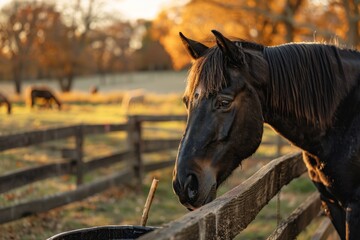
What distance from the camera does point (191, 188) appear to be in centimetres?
241

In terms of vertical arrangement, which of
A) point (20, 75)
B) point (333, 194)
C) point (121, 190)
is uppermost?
point (333, 194)

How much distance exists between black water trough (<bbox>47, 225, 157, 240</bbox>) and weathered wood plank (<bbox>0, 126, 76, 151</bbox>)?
334 centimetres

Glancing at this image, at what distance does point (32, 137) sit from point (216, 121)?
165 inches

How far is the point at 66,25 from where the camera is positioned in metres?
44.4

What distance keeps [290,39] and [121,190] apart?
17.4 meters

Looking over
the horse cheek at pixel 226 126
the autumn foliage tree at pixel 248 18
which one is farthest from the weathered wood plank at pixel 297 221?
the autumn foliage tree at pixel 248 18

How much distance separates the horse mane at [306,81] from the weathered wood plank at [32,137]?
143 inches

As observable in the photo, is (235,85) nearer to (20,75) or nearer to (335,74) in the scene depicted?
(335,74)

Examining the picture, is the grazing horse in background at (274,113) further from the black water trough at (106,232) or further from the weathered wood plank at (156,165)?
the weathered wood plank at (156,165)

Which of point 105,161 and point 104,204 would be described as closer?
point 104,204

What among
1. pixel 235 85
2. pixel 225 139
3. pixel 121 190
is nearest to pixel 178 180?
pixel 225 139

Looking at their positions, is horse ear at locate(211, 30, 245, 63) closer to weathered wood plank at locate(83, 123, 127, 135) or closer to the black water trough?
the black water trough

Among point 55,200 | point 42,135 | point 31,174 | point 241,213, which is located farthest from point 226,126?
point 42,135

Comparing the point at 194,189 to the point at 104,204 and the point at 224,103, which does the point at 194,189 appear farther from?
the point at 104,204
